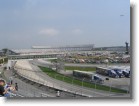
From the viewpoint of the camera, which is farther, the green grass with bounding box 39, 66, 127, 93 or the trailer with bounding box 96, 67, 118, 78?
the green grass with bounding box 39, 66, 127, 93

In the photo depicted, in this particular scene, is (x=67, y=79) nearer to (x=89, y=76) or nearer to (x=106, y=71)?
(x=89, y=76)

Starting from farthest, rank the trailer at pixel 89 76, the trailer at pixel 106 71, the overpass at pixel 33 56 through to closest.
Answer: the trailer at pixel 89 76, the trailer at pixel 106 71, the overpass at pixel 33 56

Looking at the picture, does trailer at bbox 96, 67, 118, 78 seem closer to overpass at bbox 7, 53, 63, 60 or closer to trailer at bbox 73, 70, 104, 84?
trailer at bbox 73, 70, 104, 84

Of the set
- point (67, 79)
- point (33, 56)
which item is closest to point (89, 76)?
point (67, 79)

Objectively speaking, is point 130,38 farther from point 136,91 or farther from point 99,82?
point 99,82

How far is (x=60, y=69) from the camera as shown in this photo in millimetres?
4785

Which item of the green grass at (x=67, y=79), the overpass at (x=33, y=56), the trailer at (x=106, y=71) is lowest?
the green grass at (x=67, y=79)

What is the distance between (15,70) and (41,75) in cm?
56

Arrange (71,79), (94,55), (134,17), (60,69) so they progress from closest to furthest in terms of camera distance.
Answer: (134,17) → (94,55) → (71,79) → (60,69)

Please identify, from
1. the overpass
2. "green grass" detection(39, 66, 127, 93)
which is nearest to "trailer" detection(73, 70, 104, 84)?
"green grass" detection(39, 66, 127, 93)

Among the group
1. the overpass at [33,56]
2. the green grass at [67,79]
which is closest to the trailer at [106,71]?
the green grass at [67,79]

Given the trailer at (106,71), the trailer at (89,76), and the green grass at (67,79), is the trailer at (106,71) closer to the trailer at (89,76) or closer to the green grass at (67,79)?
the trailer at (89,76)

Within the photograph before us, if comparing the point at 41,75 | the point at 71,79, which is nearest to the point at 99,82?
the point at 71,79

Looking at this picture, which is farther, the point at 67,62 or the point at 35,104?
the point at 67,62
